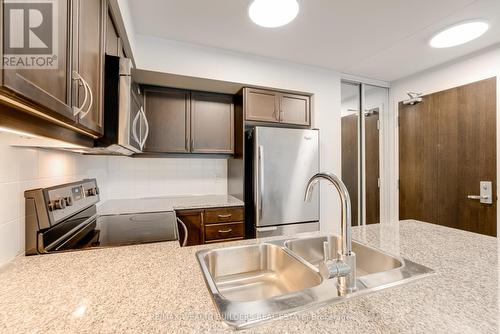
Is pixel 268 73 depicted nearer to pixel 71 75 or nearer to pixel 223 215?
pixel 223 215

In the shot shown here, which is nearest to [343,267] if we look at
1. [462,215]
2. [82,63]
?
[82,63]

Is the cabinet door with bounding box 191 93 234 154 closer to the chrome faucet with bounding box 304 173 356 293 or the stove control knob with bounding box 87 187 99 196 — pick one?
the stove control knob with bounding box 87 187 99 196

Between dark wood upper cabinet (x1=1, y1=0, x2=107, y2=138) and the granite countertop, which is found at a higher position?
dark wood upper cabinet (x1=1, y1=0, x2=107, y2=138)

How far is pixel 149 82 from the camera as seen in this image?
223 centimetres

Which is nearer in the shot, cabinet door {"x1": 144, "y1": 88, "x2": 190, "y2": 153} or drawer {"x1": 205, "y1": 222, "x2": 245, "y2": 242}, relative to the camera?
drawer {"x1": 205, "y1": 222, "x2": 245, "y2": 242}

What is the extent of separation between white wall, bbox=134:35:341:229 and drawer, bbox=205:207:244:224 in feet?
3.68

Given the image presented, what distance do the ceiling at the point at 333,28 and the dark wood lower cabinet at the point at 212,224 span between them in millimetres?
1570

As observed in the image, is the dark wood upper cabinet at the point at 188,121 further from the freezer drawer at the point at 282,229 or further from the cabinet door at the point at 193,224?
the freezer drawer at the point at 282,229

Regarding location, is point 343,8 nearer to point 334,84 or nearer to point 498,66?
point 334,84

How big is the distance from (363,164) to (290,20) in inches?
84.7

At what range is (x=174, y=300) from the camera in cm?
61

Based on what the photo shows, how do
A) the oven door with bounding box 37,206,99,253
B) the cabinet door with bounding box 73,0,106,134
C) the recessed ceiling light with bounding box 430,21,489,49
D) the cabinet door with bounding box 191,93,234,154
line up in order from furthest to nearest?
the cabinet door with bounding box 191,93,234,154
the recessed ceiling light with bounding box 430,21,489,49
the oven door with bounding box 37,206,99,253
the cabinet door with bounding box 73,0,106,134

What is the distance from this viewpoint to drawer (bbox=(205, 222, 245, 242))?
213 centimetres

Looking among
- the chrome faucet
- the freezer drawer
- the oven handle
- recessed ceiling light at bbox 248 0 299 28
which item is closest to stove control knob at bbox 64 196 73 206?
the oven handle
